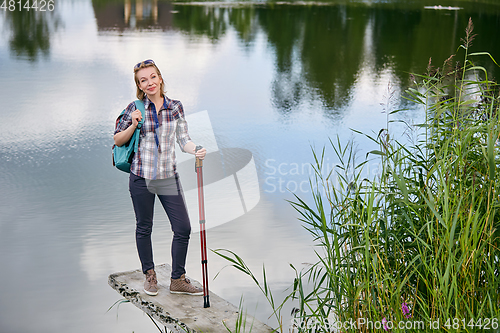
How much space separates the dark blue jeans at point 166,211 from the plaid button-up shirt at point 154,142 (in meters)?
0.04

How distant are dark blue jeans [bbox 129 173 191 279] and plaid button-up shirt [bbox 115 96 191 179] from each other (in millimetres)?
45

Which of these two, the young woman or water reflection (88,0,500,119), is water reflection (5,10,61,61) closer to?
water reflection (88,0,500,119)

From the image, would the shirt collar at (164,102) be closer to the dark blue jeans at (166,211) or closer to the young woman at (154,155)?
the young woman at (154,155)

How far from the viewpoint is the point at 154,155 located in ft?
8.77

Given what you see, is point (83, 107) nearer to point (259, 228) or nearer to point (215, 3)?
point (259, 228)

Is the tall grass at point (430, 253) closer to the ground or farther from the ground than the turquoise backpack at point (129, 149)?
closer to the ground

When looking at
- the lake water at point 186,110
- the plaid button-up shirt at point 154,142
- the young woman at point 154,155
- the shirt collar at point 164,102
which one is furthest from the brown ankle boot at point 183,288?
the shirt collar at point 164,102

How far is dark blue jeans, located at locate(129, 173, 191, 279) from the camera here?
8.82 feet

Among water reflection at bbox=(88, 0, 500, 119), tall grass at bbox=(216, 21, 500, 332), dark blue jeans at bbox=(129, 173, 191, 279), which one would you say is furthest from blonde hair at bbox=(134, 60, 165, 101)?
water reflection at bbox=(88, 0, 500, 119)

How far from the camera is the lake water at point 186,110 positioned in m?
3.93

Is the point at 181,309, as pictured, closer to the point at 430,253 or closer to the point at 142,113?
the point at 142,113

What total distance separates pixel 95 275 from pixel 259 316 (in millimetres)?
1186

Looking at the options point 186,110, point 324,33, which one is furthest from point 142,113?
point 324,33

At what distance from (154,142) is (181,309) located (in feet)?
2.59
